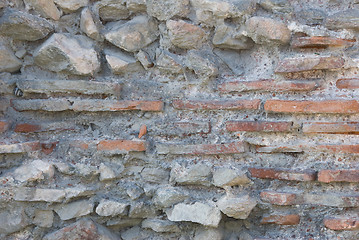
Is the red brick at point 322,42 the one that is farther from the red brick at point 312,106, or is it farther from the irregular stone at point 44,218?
the irregular stone at point 44,218

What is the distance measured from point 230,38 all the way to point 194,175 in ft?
2.27

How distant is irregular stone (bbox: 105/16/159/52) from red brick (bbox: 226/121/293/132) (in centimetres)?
60

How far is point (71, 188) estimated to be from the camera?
1.95 m

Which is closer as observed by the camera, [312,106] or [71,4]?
[312,106]

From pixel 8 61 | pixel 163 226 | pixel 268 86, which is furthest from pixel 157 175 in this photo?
pixel 8 61

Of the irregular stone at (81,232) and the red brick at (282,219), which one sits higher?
the red brick at (282,219)

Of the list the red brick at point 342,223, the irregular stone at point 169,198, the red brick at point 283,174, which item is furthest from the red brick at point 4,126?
the red brick at point 342,223

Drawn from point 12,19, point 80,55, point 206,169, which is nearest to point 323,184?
point 206,169

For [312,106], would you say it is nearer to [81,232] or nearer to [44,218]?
[81,232]

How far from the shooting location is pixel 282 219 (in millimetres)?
1827

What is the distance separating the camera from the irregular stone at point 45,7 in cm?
202

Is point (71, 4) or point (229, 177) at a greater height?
point (71, 4)

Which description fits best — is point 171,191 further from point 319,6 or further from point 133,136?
point 319,6

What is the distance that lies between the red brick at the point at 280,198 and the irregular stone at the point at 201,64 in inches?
24.7
